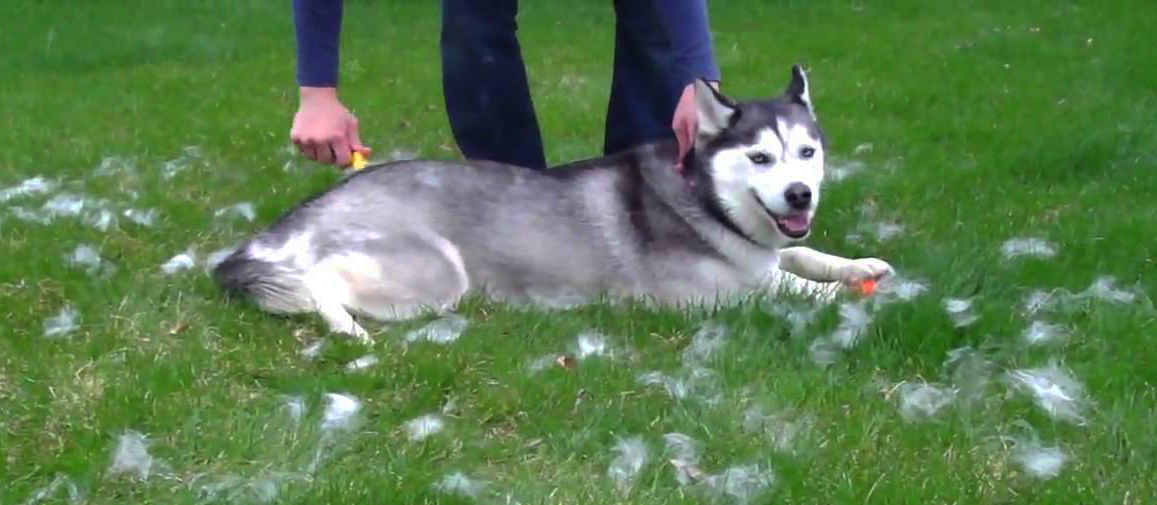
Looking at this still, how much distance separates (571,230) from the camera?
4.27 metres

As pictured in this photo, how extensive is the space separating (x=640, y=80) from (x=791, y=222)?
4.77 feet

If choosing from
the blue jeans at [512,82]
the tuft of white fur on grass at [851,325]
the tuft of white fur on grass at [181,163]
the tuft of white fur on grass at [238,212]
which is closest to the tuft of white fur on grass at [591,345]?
the tuft of white fur on grass at [851,325]

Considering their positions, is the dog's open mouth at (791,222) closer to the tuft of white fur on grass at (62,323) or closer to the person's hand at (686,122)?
the person's hand at (686,122)

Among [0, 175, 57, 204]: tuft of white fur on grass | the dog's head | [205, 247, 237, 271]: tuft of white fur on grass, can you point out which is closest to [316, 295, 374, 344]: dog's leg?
[205, 247, 237, 271]: tuft of white fur on grass

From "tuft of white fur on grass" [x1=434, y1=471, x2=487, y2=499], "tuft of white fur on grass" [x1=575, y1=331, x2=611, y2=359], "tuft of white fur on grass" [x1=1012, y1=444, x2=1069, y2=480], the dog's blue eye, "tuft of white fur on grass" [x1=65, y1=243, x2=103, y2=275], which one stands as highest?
the dog's blue eye

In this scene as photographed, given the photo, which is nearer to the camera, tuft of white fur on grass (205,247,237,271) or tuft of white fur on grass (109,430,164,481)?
tuft of white fur on grass (109,430,164,481)

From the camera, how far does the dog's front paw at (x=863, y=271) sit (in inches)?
167

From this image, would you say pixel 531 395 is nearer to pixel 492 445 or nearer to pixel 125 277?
pixel 492 445

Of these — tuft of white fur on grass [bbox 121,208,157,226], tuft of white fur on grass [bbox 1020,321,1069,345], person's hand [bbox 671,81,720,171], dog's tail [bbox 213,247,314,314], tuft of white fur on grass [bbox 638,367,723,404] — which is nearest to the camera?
tuft of white fur on grass [bbox 638,367,723,404]

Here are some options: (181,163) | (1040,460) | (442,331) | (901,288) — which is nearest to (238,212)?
(181,163)

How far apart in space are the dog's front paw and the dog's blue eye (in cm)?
50

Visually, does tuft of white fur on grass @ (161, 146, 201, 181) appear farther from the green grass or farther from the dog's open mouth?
the dog's open mouth

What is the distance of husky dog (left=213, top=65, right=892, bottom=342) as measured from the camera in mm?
3982

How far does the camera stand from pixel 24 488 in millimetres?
2777
